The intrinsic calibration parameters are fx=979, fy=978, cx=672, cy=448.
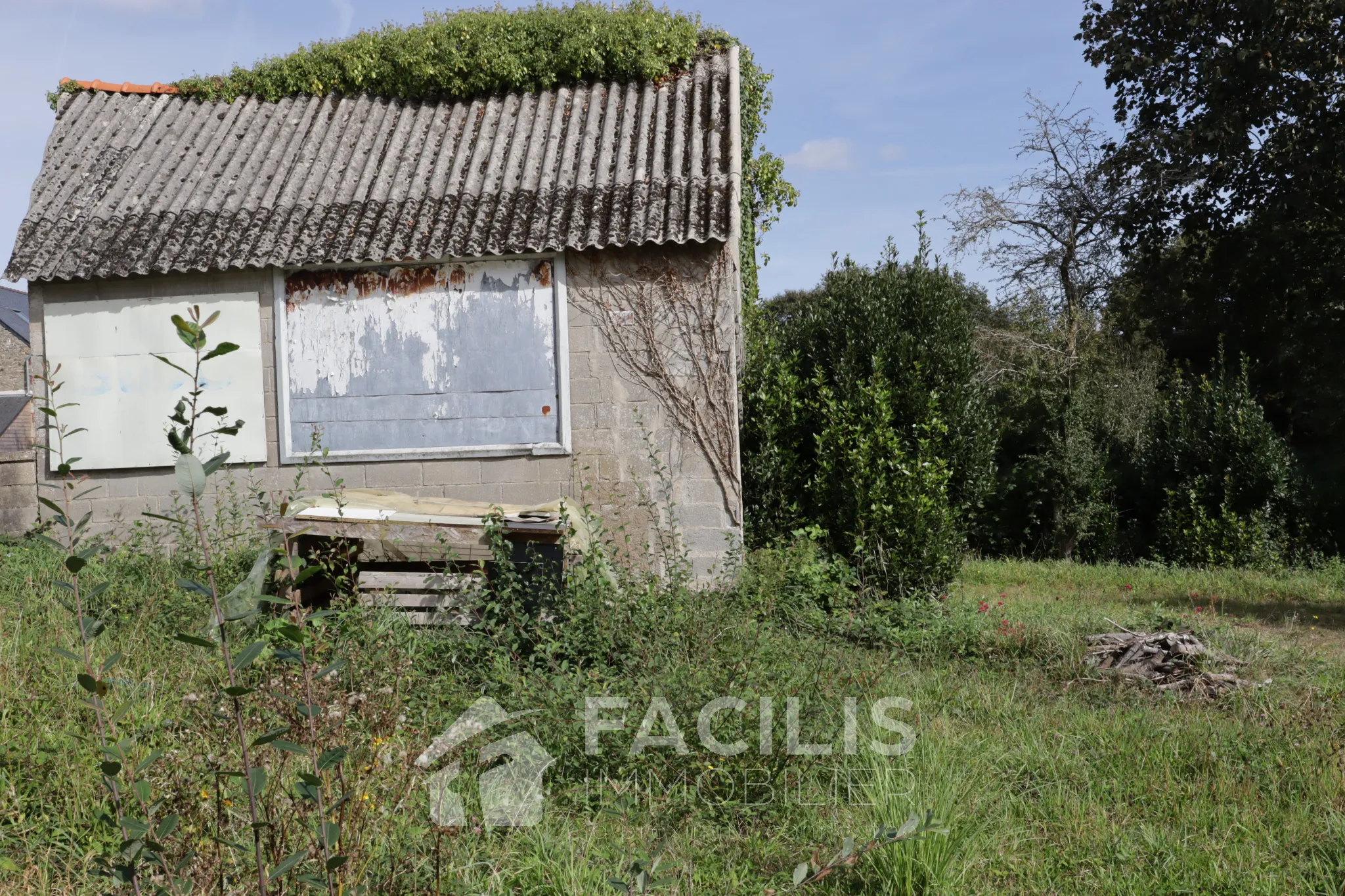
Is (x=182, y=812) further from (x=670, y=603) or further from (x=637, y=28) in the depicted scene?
(x=637, y=28)

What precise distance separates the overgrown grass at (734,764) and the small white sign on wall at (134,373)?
8.22 ft

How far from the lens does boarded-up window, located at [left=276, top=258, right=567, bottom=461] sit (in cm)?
872

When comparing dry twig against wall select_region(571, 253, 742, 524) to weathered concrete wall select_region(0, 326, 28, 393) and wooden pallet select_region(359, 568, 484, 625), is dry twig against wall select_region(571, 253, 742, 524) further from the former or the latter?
weathered concrete wall select_region(0, 326, 28, 393)

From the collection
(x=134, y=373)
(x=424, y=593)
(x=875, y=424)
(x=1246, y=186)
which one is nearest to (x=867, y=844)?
(x=424, y=593)

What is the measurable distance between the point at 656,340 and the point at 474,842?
549 cm

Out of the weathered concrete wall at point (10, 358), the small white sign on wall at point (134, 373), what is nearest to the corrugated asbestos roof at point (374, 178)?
the small white sign on wall at point (134, 373)

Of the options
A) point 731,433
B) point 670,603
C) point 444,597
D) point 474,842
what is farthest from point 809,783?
point 731,433

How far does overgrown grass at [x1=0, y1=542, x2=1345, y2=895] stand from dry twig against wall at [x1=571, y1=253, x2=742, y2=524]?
2.14m

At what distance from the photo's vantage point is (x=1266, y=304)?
637 inches

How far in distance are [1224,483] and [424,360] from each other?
32.7 ft

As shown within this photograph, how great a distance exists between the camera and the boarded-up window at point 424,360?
8719 millimetres

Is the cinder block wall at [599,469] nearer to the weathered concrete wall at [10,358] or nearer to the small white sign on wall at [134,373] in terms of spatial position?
the small white sign on wall at [134,373]

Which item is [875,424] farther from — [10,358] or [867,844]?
[10,358]

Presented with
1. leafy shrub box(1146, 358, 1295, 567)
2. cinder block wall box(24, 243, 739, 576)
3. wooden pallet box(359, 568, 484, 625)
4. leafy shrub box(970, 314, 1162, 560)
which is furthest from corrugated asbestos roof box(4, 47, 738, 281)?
leafy shrub box(1146, 358, 1295, 567)
